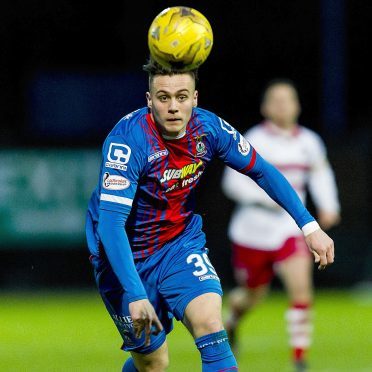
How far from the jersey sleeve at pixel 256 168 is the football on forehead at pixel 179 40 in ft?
1.52

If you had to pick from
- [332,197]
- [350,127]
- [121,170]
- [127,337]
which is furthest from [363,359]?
[350,127]

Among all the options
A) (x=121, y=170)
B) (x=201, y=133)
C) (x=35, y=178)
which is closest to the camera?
(x=121, y=170)

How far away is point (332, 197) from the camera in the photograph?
1049 centimetres

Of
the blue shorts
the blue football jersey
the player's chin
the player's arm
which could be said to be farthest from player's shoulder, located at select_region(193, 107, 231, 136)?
the player's arm

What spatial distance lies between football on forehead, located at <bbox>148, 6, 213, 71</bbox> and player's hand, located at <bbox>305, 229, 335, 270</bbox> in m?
1.11

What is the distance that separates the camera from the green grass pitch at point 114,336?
32.9 ft

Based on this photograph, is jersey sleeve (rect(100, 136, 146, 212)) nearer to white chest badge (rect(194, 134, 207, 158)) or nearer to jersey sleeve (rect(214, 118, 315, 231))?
white chest badge (rect(194, 134, 207, 158))

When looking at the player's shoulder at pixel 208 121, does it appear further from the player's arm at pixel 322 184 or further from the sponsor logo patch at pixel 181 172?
the player's arm at pixel 322 184

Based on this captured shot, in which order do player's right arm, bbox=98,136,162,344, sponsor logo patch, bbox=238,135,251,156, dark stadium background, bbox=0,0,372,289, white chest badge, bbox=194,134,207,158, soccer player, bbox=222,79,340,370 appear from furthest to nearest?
dark stadium background, bbox=0,0,372,289 → soccer player, bbox=222,79,340,370 → sponsor logo patch, bbox=238,135,251,156 → white chest badge, bbox=194,134,207,158 → player's right arm, bbox=98,136,162,344

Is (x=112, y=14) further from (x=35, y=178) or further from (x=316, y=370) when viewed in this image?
(x=316, y=370)

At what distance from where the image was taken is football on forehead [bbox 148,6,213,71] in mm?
6512

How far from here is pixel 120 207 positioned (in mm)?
6285

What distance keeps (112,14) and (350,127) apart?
436 cm

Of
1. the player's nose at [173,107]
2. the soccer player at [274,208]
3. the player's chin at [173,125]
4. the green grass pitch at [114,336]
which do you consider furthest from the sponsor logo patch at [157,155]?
the soccer player at [274,208]
